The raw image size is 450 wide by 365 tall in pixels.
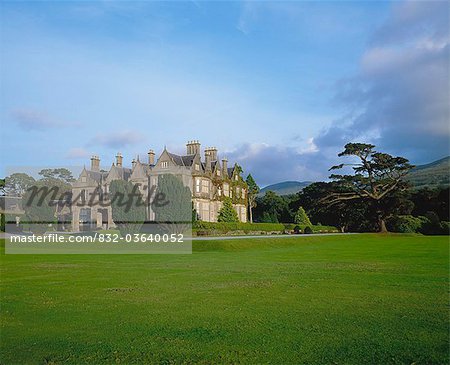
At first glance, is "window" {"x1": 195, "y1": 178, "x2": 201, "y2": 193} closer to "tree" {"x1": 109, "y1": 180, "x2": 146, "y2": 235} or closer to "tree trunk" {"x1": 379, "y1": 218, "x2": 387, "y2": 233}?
"tree" {"x1": 109, "y1": 180, "x2": 146, "y2": 235}

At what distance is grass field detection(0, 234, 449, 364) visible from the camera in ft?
18.1

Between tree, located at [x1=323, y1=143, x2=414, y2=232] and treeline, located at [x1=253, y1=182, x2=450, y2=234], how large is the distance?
2.41ft

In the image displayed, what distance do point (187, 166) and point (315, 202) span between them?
17.2m

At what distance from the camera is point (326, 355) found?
17.8 ft

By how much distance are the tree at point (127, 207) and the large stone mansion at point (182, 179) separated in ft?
21.2

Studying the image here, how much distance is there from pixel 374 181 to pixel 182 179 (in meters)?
24.3

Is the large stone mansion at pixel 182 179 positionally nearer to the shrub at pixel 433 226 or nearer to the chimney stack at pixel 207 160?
the chimney stack at pixel 207 160

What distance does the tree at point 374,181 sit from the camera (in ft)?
170

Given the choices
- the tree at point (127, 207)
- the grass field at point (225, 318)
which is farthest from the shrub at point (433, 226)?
the grass field at point (225, 318)

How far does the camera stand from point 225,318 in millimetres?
7352

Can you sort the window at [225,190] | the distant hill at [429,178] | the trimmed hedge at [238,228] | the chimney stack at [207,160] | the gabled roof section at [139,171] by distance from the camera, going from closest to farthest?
the trimmed hedge at [238,228]
the gabled roof section at [139,171]
the chimney stack at [207,160]
the window at [225,190]
the distant hill at [429,178]

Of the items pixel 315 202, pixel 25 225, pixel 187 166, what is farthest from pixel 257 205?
pixel 25 225

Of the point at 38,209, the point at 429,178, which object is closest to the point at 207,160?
the point at 38,209

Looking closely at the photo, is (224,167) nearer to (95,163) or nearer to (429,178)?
(95,163)
